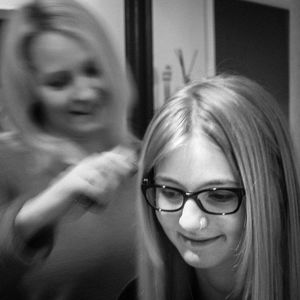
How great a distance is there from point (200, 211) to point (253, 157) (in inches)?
3.7

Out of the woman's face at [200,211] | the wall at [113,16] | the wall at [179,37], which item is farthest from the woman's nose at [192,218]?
the wall at [179,37]

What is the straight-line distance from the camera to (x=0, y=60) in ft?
3.05

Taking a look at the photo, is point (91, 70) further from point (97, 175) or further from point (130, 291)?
point (130, 291)

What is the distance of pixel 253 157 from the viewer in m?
0.60

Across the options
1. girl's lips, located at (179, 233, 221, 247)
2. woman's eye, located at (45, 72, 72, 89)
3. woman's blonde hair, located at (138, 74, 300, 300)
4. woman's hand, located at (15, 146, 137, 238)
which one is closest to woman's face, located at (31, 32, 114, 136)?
woman's eye, located at (45, 72, 72, 89)

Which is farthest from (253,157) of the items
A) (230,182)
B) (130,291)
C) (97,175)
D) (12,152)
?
(12,152)

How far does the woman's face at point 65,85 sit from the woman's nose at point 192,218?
345 mm

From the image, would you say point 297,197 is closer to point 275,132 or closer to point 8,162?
point 275,132

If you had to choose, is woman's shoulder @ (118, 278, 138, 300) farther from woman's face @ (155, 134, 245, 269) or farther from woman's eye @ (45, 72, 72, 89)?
woman's eye @ (45, 72, 72, 89)

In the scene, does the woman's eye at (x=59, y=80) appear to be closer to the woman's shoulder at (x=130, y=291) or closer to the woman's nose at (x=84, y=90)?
the woman's nose at (x=84, y=90)

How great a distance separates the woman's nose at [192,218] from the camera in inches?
23.8

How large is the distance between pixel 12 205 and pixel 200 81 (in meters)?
0.37

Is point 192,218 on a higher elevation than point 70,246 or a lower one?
higher

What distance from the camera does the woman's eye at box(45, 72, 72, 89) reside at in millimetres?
891
